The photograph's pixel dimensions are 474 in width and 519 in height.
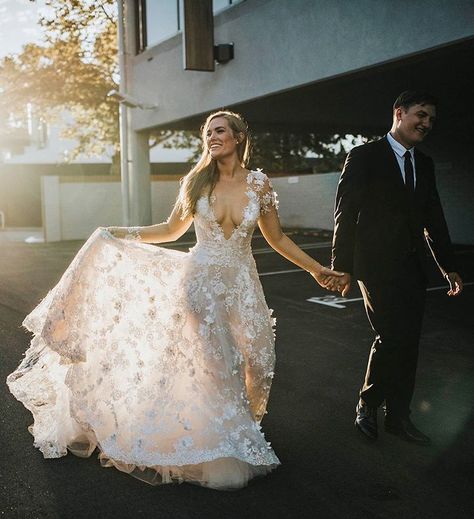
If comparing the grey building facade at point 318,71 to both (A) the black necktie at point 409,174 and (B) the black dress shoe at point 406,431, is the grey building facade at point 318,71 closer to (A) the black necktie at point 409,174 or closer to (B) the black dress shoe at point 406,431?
(A) the black necktie at point 409,174

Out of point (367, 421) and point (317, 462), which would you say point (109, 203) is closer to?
point (367, 421)

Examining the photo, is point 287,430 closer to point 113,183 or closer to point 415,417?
point 415,417

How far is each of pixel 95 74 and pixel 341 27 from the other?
16.9m

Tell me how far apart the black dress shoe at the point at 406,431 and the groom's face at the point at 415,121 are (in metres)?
1.88

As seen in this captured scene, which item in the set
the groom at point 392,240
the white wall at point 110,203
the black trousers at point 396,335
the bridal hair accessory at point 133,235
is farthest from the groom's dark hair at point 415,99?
the white wall at point 110,203

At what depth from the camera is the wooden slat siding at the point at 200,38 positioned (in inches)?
469

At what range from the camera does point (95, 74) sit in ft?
78.7

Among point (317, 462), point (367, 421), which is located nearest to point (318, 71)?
point (367, 421)

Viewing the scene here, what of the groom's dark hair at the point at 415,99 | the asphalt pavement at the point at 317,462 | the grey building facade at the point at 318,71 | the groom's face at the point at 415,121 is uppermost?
the grey building facade at the point at 318,71

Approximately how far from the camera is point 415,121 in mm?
4023

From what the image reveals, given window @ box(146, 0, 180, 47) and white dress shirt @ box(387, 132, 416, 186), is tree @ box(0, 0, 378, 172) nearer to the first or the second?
window @ box(146, 0, 180, 47)

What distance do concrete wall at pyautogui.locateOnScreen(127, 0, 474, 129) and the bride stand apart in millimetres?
4709

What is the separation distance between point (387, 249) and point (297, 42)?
6875 millimetres

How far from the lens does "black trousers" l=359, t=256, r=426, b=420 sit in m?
4.06
